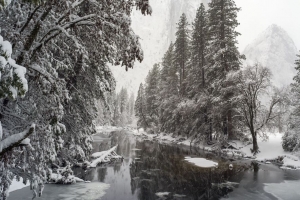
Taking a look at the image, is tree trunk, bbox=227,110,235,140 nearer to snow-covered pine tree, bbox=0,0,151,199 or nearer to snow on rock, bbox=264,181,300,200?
snow on rock, bbox=264,181,300,200

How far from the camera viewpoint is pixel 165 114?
3775cm

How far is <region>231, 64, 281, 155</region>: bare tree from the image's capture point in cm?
2023

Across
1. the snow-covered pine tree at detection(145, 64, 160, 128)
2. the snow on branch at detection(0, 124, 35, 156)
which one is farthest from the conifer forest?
the snow-covered pine tree at detection(145, 64, 160, 128)

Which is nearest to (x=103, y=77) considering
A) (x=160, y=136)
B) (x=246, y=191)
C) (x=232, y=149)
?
(x=246, y=191)

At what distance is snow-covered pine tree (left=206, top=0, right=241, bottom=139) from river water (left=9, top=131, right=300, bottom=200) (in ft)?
25.0

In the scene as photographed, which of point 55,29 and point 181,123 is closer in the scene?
point 55,29

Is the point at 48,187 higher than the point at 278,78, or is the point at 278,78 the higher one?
the point at 278,78

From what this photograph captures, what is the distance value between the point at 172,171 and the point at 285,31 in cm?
19140

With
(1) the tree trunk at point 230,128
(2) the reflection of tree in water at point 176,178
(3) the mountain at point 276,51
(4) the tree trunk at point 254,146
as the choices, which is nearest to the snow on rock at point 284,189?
(2) the reflection of tree in water at point 176,178

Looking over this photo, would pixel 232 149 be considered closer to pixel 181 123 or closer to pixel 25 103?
pixel 181 123

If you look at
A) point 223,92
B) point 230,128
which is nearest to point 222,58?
point 223,92

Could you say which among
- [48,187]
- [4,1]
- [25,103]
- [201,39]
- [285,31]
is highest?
[285,31]

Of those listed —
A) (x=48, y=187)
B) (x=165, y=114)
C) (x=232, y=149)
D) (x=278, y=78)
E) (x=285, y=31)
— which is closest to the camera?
(x=48, y=187)

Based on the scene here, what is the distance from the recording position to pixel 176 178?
1299 centimetres
